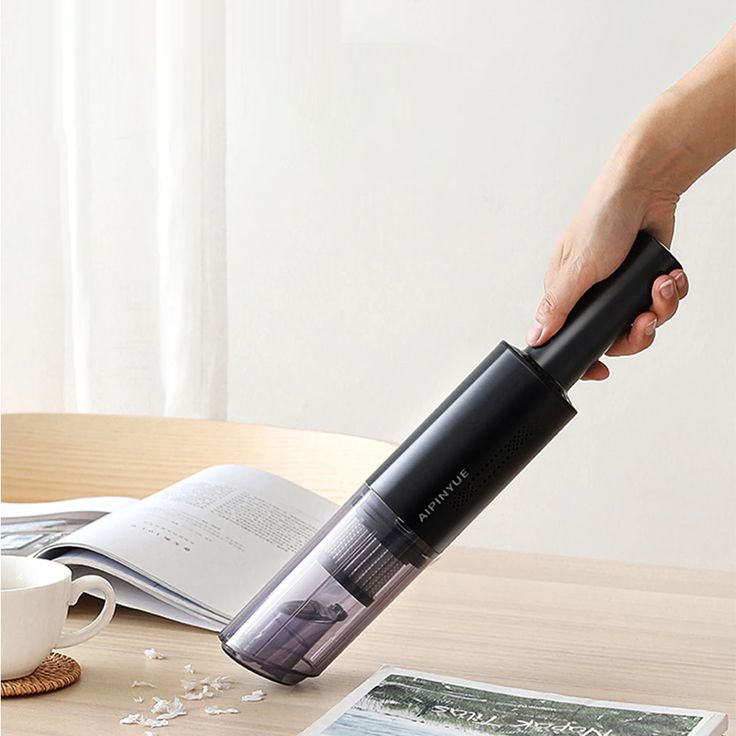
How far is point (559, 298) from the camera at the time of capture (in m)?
0.75

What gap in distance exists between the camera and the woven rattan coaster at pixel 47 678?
68 centimetres

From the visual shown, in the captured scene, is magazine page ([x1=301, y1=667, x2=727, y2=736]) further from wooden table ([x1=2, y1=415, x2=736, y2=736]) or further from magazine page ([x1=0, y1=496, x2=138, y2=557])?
magazine page ([x1=0, y1=496, x2=138, y2=557])

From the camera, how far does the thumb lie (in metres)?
0.72

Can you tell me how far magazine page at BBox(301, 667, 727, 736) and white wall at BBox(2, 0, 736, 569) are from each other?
1.57 m

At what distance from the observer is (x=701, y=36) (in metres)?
2.13

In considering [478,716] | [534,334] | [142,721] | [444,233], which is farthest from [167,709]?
[444,233]

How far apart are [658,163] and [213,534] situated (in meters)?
0.47

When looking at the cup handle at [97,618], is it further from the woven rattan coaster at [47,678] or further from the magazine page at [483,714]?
the magazine page at [483,714]

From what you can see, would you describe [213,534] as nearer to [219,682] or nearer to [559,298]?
[219,682]

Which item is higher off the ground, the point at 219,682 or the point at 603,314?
the point at 603,314

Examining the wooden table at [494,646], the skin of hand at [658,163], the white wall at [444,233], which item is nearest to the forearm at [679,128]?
the skin of hand at [658,163]

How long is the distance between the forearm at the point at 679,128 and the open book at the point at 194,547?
42 cm

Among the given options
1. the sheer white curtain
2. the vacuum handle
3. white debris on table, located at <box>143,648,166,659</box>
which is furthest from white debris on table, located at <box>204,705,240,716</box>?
the sheer white curtain

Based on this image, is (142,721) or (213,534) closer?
(142,721)
